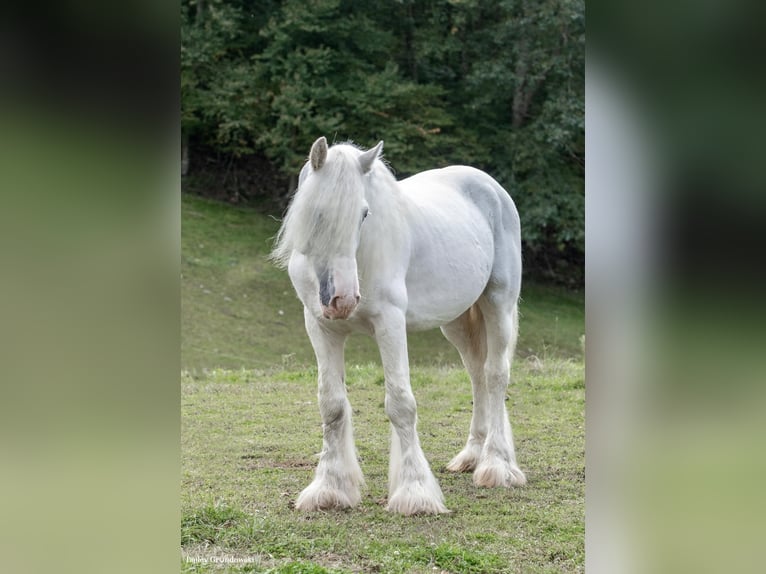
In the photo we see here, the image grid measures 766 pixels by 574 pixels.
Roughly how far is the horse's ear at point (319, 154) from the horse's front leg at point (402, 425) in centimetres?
71

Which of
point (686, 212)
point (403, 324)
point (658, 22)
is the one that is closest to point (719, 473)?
point (686, 212)

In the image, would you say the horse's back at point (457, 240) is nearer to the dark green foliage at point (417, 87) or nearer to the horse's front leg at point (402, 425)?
the horse's front leg at point (402, 425)

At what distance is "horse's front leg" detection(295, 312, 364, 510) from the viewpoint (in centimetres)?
382

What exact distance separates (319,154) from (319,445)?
236 centimetres

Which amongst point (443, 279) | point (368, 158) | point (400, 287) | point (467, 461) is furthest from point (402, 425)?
point (368, 158)

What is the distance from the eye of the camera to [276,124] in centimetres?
1137

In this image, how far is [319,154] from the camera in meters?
3.44

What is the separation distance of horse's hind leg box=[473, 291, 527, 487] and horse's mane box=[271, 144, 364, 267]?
130 centimetres

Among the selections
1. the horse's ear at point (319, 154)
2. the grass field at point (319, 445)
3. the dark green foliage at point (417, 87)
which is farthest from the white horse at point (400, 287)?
the dark green foliage at point (417, 87)

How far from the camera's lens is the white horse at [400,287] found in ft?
11.2

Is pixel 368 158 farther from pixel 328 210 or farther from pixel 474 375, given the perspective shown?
pixel 474 375

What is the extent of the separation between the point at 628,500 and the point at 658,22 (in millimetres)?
701

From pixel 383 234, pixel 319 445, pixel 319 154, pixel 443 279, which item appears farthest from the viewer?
pixel 319 445

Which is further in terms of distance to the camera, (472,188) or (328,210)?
(472,188)
